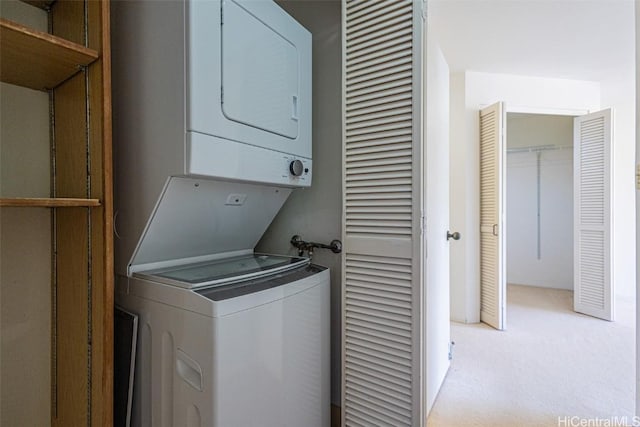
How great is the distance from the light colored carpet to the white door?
0.82 ft

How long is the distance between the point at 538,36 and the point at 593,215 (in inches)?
79.5

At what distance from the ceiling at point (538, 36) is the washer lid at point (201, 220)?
187 centimetres

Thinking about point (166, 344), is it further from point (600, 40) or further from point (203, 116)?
point (600, 40)

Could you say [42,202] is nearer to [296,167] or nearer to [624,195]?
[296,167]

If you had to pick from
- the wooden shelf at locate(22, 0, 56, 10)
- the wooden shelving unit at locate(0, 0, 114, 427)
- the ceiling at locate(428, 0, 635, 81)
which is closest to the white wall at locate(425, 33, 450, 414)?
the ceiling at locate(428, 0, 635, 81)

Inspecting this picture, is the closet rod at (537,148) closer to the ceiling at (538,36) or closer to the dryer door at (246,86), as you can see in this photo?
the ceiling at (538,36)

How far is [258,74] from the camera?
1.24 meters

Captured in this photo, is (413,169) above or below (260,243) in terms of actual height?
above

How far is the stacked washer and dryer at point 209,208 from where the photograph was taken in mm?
1017

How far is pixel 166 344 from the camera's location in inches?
44.0

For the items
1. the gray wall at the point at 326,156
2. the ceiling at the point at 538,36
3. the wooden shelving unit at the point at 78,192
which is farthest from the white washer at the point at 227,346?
the ceiling at the point at 538,36

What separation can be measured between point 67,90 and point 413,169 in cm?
133

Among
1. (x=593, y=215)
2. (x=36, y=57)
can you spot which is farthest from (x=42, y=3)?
(x=593, y=215)

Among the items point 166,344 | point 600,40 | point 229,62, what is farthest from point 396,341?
point 600,40
